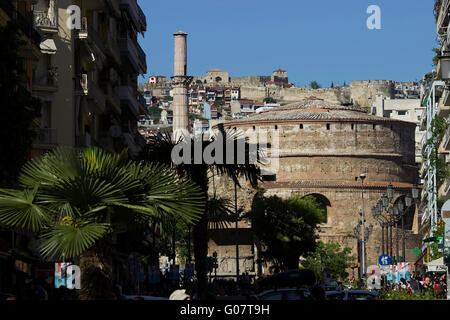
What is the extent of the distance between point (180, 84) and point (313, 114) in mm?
14161

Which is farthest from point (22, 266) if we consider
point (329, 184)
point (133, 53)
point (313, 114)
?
point (313, 114)

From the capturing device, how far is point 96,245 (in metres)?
14.7

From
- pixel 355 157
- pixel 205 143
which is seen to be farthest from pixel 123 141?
pixel 355 157

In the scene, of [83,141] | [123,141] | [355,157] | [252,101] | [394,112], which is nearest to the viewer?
[83,141]

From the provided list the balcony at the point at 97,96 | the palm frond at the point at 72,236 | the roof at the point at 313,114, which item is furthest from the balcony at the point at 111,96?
the roof at the point at 313,114

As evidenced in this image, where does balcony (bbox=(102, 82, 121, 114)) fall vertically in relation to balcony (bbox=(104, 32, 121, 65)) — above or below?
below

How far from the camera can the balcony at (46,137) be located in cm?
2883

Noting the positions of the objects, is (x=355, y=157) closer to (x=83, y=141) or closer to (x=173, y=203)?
(x=83, y=141)

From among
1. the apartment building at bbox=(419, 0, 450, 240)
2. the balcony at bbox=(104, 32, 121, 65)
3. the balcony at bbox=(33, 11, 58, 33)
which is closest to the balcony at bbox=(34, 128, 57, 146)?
the balcony at bbox=(33, 11, 58, 33)

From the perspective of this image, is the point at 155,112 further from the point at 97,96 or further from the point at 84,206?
the point at 84,206

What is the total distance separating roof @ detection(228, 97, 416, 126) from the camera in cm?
9306

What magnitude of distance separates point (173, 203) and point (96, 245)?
3.96ft

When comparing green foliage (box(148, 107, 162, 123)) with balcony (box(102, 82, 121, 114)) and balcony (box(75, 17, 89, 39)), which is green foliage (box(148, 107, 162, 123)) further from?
balcony (box(75, 17, 89, 39))

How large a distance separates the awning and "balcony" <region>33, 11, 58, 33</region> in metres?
0.32
